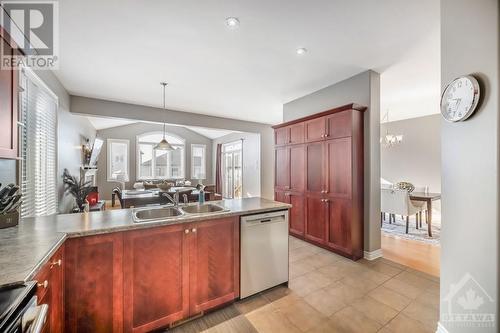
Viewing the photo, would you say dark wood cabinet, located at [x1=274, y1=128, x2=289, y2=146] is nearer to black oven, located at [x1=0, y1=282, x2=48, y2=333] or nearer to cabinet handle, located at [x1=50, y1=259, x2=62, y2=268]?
cabinet handle, located at [x1=50, y1=259, x2=62, y2=268]

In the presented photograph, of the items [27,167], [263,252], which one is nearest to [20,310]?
[263,252]

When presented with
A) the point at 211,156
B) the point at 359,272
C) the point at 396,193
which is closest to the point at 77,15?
the point at 359,272

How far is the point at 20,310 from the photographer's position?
2.58 ft

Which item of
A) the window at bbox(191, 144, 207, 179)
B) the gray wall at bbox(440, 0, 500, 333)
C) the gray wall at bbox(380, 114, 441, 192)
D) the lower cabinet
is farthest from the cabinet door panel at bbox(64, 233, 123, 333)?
the window at bbox(191, 144, 207, 179)

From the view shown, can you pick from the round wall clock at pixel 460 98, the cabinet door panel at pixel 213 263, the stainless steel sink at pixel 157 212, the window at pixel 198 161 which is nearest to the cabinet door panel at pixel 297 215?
the cabinet door panel at pixel 213 263

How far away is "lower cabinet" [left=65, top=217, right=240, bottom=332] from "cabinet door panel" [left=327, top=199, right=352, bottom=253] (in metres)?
1.80

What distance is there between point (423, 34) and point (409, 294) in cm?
270

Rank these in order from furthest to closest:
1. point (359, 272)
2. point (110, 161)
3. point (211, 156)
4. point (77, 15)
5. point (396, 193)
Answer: point (211, 156)
point (110, 161)
point (396, 193)
point (359, 272)
point (77, 15)

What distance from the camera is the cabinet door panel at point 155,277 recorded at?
1.52 meters

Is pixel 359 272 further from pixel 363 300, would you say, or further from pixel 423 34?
pixel 423 34

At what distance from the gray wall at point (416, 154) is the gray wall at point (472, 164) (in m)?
4.82

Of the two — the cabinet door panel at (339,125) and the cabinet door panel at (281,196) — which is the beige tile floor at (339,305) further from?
the cabinet door panel at (339,125)

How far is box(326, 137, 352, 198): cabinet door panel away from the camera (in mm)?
2936

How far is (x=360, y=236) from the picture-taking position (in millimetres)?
3008
